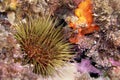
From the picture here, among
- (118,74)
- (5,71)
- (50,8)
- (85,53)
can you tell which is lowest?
(118,74)

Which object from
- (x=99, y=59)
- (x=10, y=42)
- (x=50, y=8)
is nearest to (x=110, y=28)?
(x=99, y=59)

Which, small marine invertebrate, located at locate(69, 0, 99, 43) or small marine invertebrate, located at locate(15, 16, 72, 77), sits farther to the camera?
small marine invertebrate, located at locate(69, 0, 99, 43)

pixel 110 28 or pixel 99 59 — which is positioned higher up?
pixel 110 28

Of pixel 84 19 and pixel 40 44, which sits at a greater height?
pixel 84 19

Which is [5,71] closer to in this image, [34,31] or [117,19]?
[34,31]

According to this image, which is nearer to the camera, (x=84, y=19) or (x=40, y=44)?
(x=40, y=44)

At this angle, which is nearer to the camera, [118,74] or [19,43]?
[19,43]

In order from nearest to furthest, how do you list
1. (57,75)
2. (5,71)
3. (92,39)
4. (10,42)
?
1. (5,71)
2. (10,42)
3. (57,75)
4. (92,39)

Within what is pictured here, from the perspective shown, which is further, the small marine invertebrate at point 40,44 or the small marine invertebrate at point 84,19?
the small marine invertebrate at point 84,19
